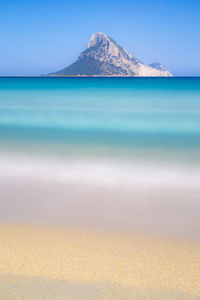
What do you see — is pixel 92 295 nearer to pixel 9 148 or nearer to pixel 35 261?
pixel 35 261

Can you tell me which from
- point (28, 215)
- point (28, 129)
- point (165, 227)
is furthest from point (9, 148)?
point (165, 227)

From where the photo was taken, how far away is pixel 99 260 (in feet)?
9.19

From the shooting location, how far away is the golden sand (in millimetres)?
2416

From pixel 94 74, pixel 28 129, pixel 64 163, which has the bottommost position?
pixel 94 74

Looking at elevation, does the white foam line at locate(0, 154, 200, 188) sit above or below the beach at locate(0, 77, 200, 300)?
below

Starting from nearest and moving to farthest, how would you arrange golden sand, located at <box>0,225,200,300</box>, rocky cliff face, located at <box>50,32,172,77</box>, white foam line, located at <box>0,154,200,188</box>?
golden sand, located at <box>0,225,200,300</box>
white foam line, located at <box>0,154,200,188</box>
rocky cliff face, located at <box>50,32,172,77</box>

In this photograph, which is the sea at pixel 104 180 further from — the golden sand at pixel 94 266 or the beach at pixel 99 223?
the golden sand at pixel 94 266

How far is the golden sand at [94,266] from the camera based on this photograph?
2416 mm

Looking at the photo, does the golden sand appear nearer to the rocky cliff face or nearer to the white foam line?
the white foam line

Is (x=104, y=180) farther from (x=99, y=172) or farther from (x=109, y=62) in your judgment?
(x=109, y=62)

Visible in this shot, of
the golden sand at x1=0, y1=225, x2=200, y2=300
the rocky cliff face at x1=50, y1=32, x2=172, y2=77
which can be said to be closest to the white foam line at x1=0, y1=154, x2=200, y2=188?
the golden sand at x1=0, y1=225, x2=200, y2=300

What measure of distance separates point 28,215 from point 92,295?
1.60 m

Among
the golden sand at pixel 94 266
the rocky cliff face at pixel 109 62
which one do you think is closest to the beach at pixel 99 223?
the golden sand at pixel 94 266

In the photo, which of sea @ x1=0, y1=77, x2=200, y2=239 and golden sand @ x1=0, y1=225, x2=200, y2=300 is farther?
sea @ x1=0, y1=77, x2=200, y2=239
